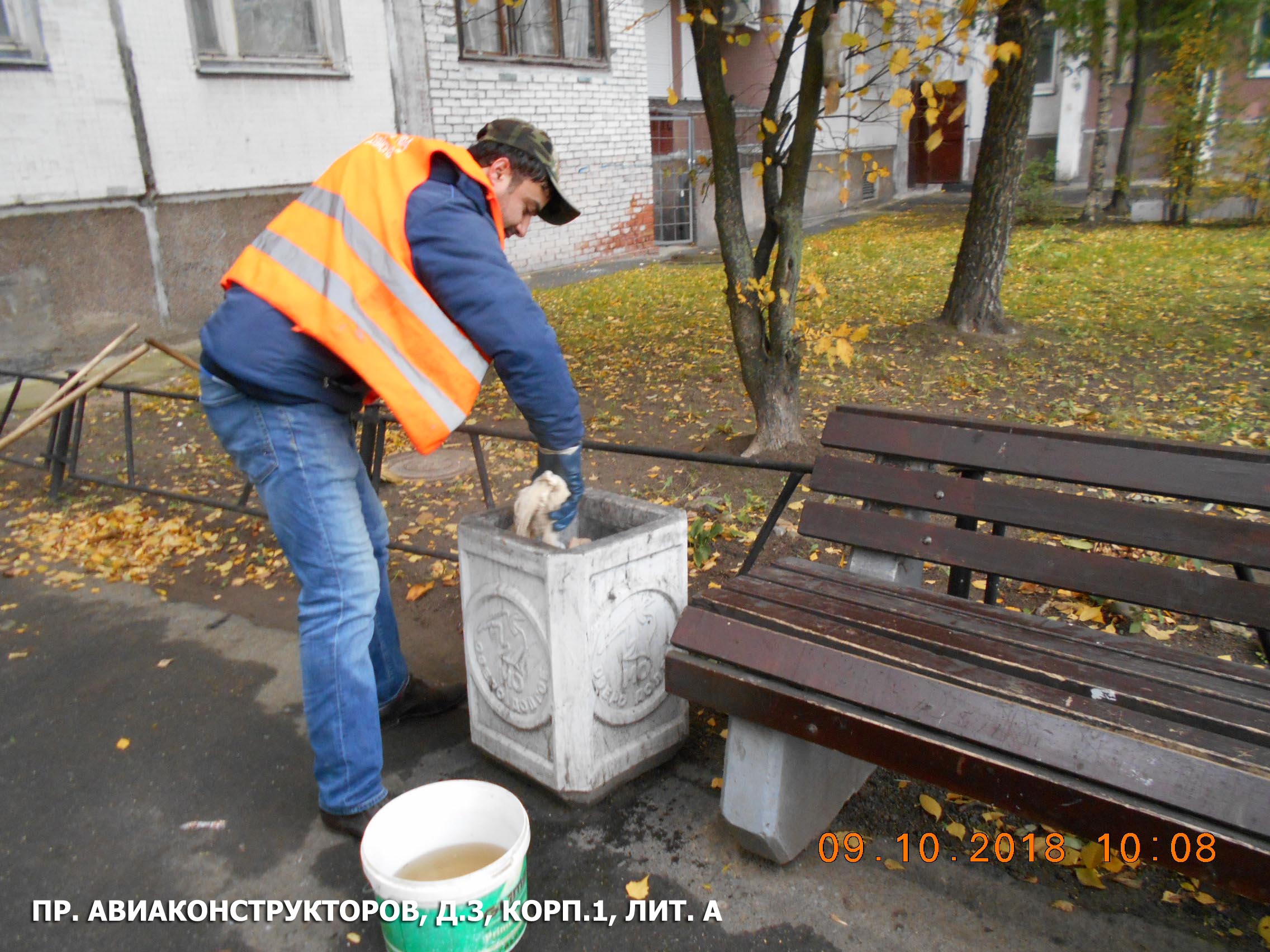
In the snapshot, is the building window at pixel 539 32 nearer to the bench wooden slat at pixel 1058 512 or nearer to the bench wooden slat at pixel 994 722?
the bench wooden slat at pixel 1058 512

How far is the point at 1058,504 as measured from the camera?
2.52 metres

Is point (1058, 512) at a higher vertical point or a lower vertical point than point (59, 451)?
higher

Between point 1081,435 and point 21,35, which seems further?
point 21,35

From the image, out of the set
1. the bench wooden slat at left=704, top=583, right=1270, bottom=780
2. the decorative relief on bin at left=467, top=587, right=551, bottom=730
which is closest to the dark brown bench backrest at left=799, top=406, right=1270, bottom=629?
the bench wooden slat at left=704, top=583, right=1270, bottom=780

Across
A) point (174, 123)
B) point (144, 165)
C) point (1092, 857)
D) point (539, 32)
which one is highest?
point (539, 32)

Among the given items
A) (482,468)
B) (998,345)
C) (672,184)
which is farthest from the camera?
(672,184)

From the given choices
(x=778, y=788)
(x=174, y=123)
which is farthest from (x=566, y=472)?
(x=174, y=123)

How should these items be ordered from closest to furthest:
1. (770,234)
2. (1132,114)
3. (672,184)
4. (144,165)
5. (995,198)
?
(770,234) < (995,198) < (144,165) < (1132,114) < (672,184)

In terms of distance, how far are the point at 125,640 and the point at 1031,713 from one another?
11.4 ft

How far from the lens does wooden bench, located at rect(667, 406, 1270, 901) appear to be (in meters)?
1.69

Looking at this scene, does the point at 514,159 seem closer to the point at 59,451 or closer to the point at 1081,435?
the point at 1081,435

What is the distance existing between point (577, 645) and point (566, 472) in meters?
0.45

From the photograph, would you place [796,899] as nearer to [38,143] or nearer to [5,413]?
[5,413]

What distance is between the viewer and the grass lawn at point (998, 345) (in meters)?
6.19
